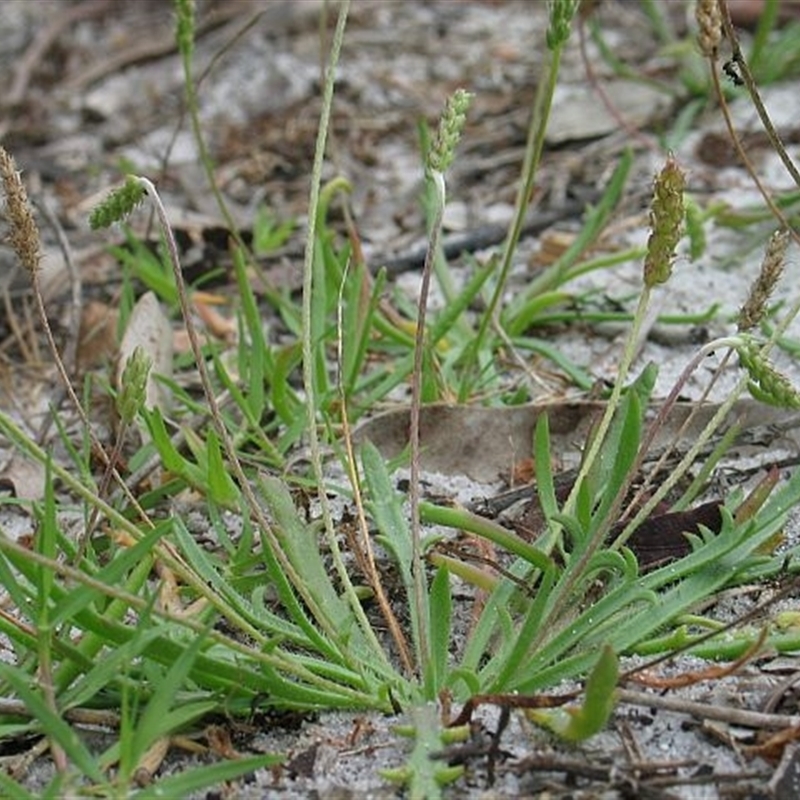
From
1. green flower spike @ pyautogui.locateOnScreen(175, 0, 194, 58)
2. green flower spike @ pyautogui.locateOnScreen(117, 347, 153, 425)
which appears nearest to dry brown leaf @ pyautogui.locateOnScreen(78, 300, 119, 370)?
green flower spike @ pyautogui.locateOnScreen(175, 0, 194, 58)

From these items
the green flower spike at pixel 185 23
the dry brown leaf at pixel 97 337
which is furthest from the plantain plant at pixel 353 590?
the dry brown leaf at pixel 97 337

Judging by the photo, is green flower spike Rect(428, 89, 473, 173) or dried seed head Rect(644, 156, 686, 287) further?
green flower spike Rect(428, 89, 473, 173)

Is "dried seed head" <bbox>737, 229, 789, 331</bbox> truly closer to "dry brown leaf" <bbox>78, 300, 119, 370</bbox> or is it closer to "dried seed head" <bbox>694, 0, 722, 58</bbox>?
"dried seed head" <bbox>694, 0, 722, 58</bbox>

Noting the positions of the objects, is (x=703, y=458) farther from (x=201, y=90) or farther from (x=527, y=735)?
(x=201, y=90)

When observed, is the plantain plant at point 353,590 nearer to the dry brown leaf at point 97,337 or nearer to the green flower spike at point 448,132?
the green flower spike at point 448,132

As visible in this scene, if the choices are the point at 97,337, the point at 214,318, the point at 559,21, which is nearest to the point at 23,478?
the point at 97,337

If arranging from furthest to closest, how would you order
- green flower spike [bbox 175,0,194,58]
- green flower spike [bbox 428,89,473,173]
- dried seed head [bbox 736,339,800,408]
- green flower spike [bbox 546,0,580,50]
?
green flower spike [bbox 175,0,194,58] < green flower spike [bbox 546,0,580,50] < green flower spike [bbox 428,89,473,173] < dried seed head [bbox 736,339,800,408]

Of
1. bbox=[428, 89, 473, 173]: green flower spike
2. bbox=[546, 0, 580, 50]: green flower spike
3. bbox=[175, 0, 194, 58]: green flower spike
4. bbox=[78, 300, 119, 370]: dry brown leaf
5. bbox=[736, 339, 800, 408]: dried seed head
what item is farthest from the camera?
bbox=[78, 300, 119, 370]: dry brown leaf

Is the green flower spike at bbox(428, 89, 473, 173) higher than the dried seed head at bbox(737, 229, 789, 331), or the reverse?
the green flower spike at bbox(428, 89, 473, 173)
